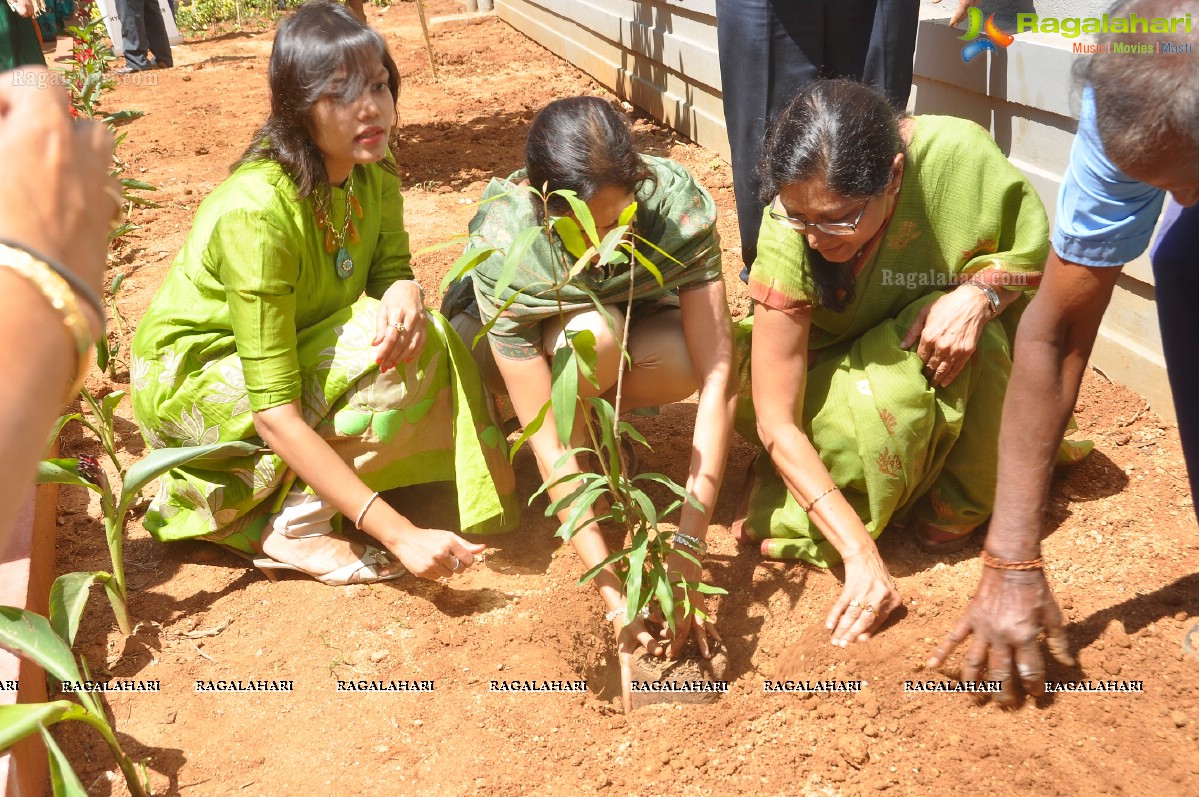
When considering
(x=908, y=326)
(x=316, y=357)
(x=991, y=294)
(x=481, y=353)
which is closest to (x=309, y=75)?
(x=316, y=357)

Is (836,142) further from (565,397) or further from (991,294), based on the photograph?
(565,397)

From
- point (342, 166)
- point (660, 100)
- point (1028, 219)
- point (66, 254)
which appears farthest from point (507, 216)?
point (660, 100)

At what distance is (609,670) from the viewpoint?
2.23 metres

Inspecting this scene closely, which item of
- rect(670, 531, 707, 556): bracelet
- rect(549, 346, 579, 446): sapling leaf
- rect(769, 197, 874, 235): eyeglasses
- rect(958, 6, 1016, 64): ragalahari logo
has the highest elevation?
rect(958, 6, 1016, 64): ragalahari logo

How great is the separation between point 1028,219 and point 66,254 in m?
1.94

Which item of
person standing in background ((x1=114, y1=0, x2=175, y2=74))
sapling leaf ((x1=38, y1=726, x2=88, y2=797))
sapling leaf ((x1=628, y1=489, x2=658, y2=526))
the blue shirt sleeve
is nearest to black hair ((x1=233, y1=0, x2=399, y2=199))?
sapling leaf ((x1=628, y1=489, x2=658, y2=526))

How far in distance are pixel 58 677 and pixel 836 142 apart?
5.19 ft

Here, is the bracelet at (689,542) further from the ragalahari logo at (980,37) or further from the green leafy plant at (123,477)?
the ragalahari logo at (980,37)

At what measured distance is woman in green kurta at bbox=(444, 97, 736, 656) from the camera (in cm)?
204

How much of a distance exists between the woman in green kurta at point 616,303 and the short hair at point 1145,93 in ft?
2.88

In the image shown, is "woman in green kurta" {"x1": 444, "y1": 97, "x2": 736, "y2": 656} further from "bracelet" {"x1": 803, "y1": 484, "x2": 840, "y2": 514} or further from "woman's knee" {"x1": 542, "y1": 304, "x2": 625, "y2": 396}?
"bracelet" {"x1": 803, "y1": 484, "x2": 840, "y2": 514}

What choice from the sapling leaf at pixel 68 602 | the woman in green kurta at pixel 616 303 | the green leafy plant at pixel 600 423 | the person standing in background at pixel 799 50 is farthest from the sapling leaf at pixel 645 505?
the person standing in background at pixel 799 50

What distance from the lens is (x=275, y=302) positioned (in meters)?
2.21

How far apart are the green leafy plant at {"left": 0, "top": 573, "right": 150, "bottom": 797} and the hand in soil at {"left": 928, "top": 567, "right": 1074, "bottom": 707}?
4.50ft
